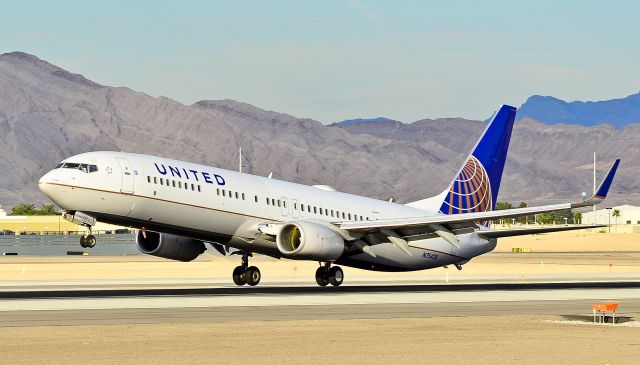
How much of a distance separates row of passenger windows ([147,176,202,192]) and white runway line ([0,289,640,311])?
5.24m

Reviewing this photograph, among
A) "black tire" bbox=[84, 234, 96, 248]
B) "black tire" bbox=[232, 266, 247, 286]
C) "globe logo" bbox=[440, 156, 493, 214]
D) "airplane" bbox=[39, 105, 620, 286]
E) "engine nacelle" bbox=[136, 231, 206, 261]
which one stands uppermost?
"globe logo" bbox=[440, 156, 493, 214]

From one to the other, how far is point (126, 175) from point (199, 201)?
141 inches

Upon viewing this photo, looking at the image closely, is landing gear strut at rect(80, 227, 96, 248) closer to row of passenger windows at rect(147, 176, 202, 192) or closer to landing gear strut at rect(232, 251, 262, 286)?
row of passenger windows at rect(147, 176, 202, 192)

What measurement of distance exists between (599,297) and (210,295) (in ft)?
52.1

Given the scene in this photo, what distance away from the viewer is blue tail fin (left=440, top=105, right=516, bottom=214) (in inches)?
2589

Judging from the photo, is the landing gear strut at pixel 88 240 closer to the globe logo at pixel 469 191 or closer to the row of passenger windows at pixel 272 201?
the row of passenger windows at pixel 272 201

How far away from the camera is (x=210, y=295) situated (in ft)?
158

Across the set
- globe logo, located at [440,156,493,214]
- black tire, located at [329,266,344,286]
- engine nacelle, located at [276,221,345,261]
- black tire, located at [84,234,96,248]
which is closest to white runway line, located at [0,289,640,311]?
black tire, located at [84,234,96,248]

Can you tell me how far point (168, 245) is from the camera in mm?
56188

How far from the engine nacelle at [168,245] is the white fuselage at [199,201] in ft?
9.58

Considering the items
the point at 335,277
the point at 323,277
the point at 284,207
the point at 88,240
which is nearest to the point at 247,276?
the point at 323,277

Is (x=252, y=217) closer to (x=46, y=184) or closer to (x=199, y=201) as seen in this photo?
(x=199, y=201)

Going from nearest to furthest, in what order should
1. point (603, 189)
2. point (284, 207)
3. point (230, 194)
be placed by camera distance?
point (603, 189) → point (230, 194) → point (284, 207)

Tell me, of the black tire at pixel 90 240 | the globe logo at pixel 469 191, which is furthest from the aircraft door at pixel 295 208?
the black tire at pixel 90 240
